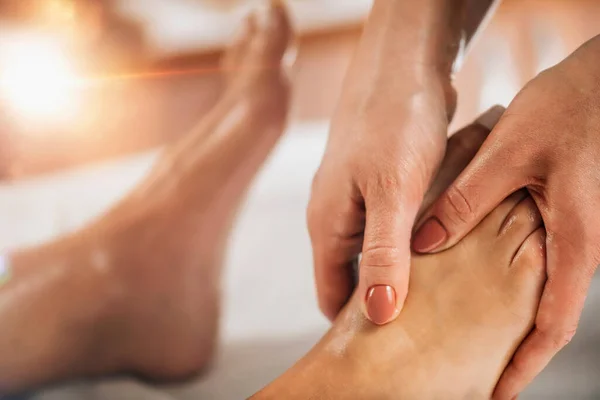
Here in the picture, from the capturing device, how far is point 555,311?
0.50 meters

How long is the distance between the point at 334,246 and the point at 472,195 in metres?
0.15

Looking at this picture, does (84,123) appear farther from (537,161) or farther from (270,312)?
(537,161)

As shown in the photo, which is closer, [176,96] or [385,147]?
[385,147]

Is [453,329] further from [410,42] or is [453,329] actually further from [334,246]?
[410,42]

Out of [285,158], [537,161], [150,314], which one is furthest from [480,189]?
[150,314]

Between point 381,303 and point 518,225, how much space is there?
0.15 metres

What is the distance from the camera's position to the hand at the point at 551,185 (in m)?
0.48

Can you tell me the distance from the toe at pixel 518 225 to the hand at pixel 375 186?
0.28ft

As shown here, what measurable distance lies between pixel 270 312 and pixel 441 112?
1.09 feet

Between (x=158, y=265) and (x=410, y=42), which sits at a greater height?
(x=410, y=42)

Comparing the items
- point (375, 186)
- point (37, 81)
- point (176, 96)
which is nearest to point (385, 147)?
point (375, 186)

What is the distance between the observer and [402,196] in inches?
19.9

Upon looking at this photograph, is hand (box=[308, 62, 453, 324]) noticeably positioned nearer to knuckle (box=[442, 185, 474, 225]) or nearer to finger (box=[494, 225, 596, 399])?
knuckle (box=[442, 185, 474, 225])

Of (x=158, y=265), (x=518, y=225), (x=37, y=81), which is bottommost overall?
(x=158, y=265)
